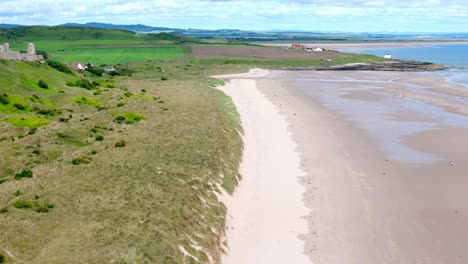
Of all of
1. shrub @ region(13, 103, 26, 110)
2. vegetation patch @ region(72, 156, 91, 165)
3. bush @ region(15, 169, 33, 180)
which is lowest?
bush @ region(15, 169, 33, 180)

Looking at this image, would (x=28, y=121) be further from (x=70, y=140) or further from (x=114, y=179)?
(x=114, y=179)

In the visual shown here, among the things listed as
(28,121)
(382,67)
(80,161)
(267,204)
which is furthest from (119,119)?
(382,67)

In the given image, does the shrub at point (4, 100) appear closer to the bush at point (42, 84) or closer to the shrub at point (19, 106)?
the shrub at point (19, 106)

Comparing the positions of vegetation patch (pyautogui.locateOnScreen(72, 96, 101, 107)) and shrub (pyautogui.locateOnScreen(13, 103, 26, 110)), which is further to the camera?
vegetation patch (pyautogui.locateOnScreen(72, 96, 101, 107))

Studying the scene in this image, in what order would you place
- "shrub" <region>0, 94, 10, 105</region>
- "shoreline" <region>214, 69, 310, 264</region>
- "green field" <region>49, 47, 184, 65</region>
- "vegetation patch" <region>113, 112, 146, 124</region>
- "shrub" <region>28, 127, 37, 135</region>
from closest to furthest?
"shoreline" <region>214, 69, 310, 264</region> < "shrub" <region>28, 127, 37, 135</region> < "vegetation patch" <region>113, 112, 146, 124</region> < "shrub" <region>0, 94, 10, 105</region> < "green field" <region>49, 47, 184, 65</region>

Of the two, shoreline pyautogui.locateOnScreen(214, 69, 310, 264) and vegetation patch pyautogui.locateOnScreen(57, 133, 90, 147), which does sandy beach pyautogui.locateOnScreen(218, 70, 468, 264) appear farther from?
vegetation patch pyautogui.locateOnScreen(57, 133, 90, 147)

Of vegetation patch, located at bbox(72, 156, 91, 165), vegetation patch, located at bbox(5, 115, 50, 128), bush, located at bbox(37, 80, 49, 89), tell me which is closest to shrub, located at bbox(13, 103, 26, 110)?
vegetation patch, located at bbox(5, 115, 50, 128)

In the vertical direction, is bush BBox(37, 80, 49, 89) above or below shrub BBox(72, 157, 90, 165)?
above
